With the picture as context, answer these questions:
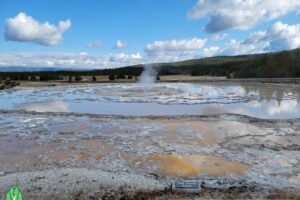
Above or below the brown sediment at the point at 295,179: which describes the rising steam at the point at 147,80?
above

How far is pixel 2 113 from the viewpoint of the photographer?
12.2 metres

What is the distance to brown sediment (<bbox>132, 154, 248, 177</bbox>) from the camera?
4.59m

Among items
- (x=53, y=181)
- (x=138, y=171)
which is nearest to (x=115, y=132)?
(x=138, y=171)

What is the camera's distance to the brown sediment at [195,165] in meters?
4.59

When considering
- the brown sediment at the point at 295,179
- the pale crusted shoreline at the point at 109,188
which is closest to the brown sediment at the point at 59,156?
the pale crusted shoreline at the point at 109,188

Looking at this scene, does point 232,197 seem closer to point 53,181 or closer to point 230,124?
point 53,181

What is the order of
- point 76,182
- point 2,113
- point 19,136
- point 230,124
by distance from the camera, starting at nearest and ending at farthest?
point 76,182
point 19,136
point 230,124
point 2,113

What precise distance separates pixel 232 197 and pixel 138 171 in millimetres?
2165

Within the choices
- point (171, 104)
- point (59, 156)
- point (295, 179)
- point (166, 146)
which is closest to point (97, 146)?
point (59, 156)

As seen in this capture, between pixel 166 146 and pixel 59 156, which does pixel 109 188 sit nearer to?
pixel 59 156

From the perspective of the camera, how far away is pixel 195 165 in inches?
196

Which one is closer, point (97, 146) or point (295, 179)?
point (295, 179)

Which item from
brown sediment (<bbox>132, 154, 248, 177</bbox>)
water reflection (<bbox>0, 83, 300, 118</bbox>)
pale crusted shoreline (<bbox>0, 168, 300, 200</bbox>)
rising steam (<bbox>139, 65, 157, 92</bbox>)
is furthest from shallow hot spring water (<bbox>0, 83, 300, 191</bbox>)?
rising steam (<bbox>139, 65, 157, 92</bbox>)

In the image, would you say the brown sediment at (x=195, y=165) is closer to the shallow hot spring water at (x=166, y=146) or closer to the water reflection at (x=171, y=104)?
the shallow hot spring water at (x=166, y=146)
